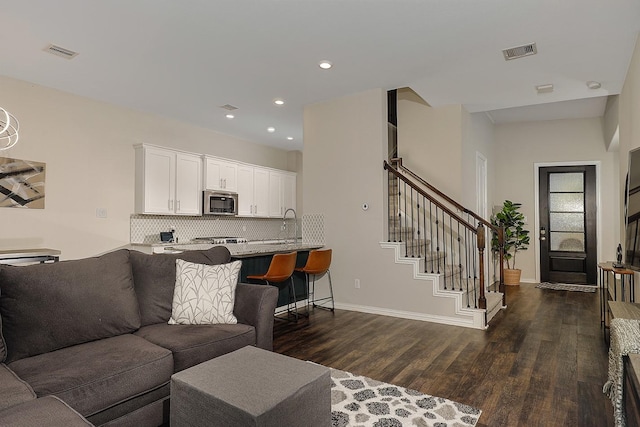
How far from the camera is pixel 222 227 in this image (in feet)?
23.7

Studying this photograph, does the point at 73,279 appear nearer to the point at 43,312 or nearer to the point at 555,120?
the point at 43,312

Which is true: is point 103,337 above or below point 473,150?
below

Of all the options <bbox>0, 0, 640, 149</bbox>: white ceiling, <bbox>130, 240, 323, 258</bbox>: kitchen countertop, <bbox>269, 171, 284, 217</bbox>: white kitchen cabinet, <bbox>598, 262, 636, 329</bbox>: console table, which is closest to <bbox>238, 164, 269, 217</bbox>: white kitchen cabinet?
<bbox>269, 171, 284, 217</bbox>: white kitchen cabinet

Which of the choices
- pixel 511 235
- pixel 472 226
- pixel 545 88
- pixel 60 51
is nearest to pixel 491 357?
pixel 472 226

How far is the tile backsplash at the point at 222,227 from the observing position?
5.58m

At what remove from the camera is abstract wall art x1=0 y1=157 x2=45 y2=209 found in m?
4.39

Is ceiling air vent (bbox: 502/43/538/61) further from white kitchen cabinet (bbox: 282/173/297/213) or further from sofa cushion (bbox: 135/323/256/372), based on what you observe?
white kitchen cabinet (bbox: 282/173/297/213)

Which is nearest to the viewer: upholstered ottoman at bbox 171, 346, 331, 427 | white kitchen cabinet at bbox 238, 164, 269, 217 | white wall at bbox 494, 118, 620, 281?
upholstered ottoman at bbox 171, 346, 331, 427

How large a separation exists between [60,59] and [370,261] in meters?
4.25

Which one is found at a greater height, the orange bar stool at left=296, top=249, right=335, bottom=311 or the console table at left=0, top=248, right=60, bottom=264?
the console table at left=0, top=248, right=60, bottom=264

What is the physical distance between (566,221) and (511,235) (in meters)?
1.08

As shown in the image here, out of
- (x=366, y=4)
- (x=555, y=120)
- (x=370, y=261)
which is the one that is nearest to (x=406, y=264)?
(x=370, y=261)

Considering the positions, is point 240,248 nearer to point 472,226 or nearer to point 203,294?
point 203,294

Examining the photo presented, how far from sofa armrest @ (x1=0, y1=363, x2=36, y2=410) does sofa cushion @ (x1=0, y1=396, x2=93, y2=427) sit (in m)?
0.10
